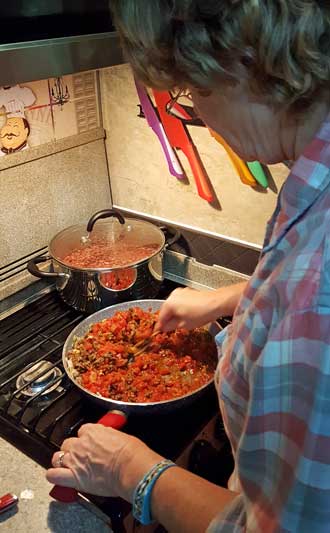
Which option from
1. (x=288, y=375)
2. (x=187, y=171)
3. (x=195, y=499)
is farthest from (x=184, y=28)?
(x=187, y=171)

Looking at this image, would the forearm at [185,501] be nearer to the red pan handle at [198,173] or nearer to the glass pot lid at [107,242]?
the glass pot lid at [107,242]

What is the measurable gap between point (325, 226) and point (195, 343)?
654mm

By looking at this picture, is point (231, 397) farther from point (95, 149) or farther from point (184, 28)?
point (95, 149)

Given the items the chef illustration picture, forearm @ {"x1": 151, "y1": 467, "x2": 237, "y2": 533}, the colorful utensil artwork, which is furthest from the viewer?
the colorful utensil artwork

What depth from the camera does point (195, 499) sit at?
631mm

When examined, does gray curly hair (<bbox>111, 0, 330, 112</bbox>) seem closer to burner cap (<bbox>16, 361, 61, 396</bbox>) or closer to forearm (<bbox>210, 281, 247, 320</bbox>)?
→ forearm (<bbox>210, 281, 247, 320</bbox>)

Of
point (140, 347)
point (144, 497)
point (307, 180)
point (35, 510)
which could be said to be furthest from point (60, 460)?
point (307, 180)

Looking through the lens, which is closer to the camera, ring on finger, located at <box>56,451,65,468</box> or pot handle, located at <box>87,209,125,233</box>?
ring on finger, located at <box>56,451,65,468</box>

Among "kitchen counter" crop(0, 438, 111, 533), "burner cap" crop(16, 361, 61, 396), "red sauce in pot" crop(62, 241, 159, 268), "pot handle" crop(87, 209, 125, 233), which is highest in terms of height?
"pot handle" crop(87, 209, 125, 233)

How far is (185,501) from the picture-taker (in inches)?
25.0

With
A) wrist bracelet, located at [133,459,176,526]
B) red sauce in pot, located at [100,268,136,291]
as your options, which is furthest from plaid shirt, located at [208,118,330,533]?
red sauce in pot, located at [100,268,136,291]

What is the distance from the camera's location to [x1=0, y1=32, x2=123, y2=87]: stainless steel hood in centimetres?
63

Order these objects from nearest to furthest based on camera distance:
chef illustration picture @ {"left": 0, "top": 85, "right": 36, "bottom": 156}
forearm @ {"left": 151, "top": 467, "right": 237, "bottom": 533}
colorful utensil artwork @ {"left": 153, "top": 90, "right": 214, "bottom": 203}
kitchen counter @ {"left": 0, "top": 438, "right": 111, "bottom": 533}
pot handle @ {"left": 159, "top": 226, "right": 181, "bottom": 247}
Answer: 1. forearm @ {"left": 151, "top": 467, "right": 237, "bottom": 533}
2. kitchen counter @ {"left": 0, "top": 438, "right": 111, "bottom": 533}
3. chef illustration picture @ {"left": 0, "top": 85, "right": 36, "bottom": 156}
4. colorful utensil artwork @ {"left": 153, "top": 90, "right": 214, "bottom": 203}
5. pot handle @ {"left": 159, "top": 226, "right": 181, "bottom": 247}

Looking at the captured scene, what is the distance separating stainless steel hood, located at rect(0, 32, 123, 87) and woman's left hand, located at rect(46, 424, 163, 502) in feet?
1.70
